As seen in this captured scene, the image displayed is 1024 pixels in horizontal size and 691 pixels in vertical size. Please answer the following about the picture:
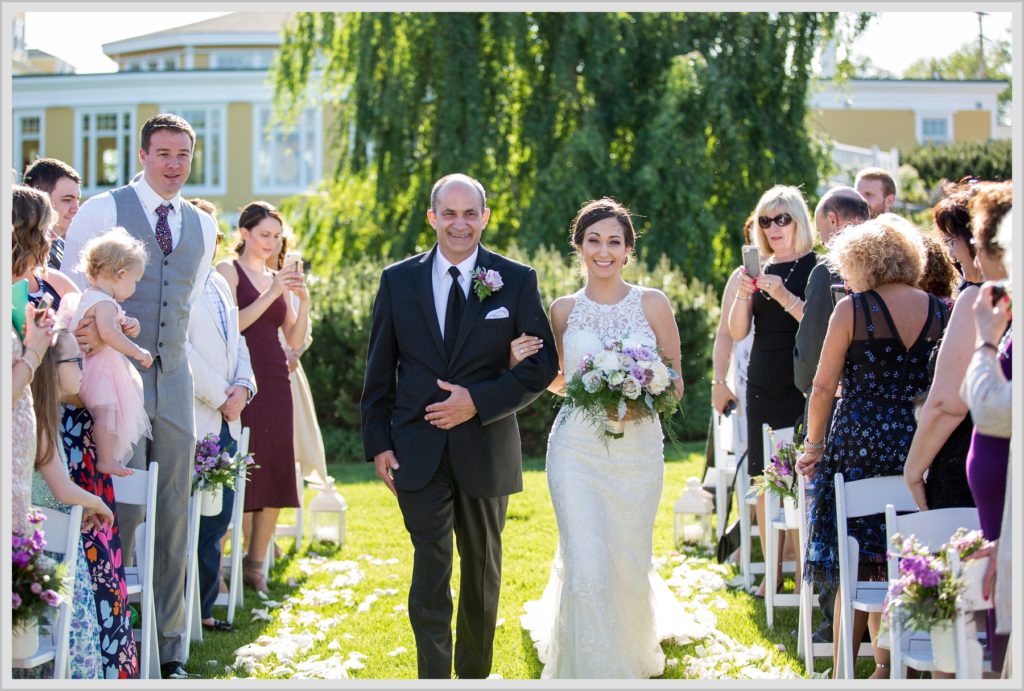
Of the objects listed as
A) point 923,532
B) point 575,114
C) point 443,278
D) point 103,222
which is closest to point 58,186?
point 103,222

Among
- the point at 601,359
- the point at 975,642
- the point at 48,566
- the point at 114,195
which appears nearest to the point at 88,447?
the point at 48,566

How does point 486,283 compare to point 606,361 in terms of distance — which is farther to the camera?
point 606,361

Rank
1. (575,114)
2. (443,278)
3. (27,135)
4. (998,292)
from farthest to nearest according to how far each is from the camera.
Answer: (27,135)
(575,114)
(443,278)
(998,292)

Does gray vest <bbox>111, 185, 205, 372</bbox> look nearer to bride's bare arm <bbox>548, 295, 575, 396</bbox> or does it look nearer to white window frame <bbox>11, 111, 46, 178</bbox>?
bride's bare arm <bbox>548, 295, 575, 396</bbox>

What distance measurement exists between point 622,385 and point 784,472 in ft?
4.64

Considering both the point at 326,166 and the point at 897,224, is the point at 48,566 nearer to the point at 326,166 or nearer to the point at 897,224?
the point at 897,224

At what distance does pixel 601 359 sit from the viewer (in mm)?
5680

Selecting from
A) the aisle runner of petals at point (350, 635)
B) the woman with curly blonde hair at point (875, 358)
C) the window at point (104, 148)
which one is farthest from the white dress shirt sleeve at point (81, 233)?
the window at point (104, 148)

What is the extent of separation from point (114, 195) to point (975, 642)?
465 cm

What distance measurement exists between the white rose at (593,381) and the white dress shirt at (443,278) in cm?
73

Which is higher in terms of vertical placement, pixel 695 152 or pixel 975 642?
pixel 695 152

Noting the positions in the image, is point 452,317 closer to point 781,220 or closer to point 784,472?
point 784,472

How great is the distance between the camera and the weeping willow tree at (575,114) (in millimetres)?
18078

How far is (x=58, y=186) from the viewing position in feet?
21.2
